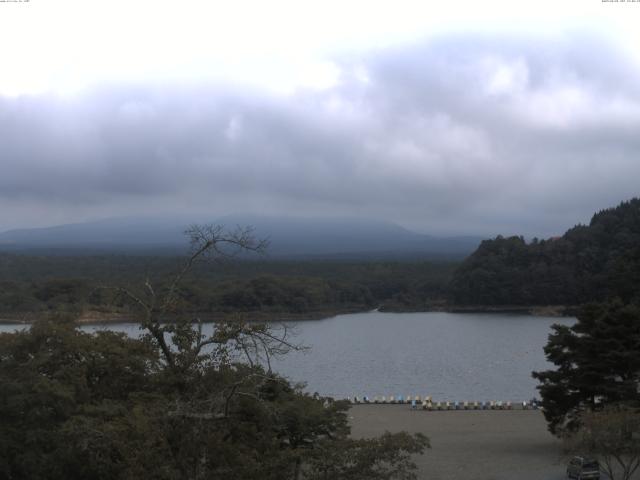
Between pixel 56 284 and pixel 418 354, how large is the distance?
28.3 meters

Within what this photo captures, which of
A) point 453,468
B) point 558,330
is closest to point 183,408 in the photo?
point 453,468

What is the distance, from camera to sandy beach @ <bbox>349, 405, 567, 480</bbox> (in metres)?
15.5

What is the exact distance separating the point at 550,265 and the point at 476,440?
178 feet

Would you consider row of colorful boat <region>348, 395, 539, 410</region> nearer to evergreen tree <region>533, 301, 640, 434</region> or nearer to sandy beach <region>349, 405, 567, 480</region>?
sandy beach <region>349, 405, 567, 480</region>

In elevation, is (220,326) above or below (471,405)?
above

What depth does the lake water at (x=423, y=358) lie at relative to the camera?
101ft

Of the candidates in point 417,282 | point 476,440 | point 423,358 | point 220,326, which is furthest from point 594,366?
point 417,282

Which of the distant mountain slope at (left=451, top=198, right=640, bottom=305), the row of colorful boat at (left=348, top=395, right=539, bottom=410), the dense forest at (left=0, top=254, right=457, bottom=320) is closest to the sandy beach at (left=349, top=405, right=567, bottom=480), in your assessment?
the row of colorful boat at (left=348, top=395, right=539, bottom=410)

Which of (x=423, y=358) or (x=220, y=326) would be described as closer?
(x=220, y=326)

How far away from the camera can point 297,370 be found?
115 feet

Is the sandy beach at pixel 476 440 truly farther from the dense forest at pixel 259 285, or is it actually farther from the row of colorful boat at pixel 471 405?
the dense forest at pixel 259 285

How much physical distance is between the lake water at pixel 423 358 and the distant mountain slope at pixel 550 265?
7408 millimetres

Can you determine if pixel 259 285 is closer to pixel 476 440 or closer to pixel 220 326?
pixel 476 440

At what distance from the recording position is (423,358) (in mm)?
39562
